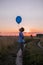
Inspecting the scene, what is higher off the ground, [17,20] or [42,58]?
[17,20]

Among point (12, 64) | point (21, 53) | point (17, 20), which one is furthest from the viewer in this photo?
point (17, 20)

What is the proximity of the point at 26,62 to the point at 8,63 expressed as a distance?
26.6 inches

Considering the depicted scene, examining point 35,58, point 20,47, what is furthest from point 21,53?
point 35,58

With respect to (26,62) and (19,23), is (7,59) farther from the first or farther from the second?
(19,23)

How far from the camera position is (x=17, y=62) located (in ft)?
32.5

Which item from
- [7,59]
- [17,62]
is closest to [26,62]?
[17,62]

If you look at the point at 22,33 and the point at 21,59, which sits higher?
the point at 22,33

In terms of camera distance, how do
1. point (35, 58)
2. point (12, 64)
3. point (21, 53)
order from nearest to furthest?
point (12, 64) < point (35, 58) < point (21, 53)

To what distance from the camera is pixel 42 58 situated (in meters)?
10.4

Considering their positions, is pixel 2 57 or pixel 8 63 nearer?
pixel 8 63

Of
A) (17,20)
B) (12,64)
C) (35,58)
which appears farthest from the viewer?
(17,20)

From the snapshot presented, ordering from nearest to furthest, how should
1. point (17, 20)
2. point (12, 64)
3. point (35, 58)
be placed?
point (12, 64) → point (35, 58) → point (17, 20)

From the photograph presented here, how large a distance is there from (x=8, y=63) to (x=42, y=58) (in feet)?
4.77

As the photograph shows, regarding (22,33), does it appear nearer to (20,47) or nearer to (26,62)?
(20,47)
